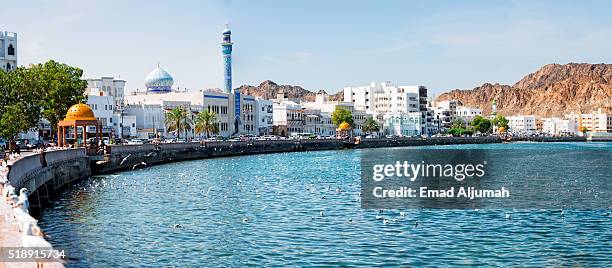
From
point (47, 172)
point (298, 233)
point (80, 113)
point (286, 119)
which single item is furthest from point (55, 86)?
point (286, 119)

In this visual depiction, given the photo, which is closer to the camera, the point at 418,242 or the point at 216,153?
the point at 418,242

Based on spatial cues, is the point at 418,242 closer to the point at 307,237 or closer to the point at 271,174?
the point at 307,237

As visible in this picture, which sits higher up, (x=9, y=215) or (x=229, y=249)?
(x=9, y=215)

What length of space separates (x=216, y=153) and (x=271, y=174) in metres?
41.4

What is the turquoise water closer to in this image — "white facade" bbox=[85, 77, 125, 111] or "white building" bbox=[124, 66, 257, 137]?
"white building" bbox=[124, 66, 257, 137]

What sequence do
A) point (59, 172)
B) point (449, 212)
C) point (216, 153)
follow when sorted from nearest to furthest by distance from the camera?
point (449, 212), point (59, 172), point (216, 153)

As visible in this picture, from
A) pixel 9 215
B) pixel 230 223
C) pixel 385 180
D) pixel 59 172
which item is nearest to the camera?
pixel 9 215

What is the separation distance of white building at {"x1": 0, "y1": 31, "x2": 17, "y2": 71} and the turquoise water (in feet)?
216

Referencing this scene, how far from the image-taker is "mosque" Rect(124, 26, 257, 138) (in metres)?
136

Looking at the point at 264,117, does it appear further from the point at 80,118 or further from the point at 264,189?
the point at 264,189

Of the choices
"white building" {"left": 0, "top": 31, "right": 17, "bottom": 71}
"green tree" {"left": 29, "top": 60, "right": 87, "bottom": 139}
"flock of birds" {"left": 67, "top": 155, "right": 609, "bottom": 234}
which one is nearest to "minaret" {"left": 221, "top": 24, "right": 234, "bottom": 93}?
"white building" {"left": 0, "top": 31, "right": 17, "bottom": 71}

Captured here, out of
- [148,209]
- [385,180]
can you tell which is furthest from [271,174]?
[148,209]

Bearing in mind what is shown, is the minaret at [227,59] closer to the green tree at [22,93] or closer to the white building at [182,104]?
the white building at [182,104]

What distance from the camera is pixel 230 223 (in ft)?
116
